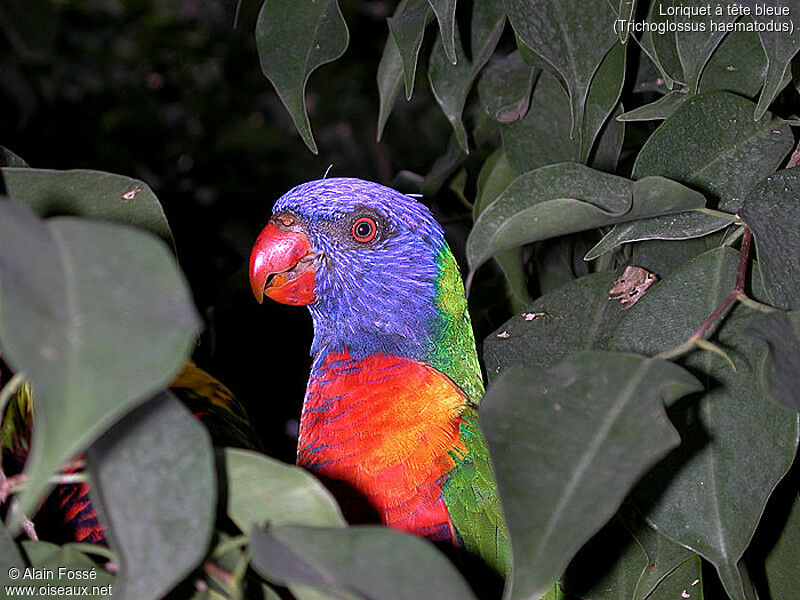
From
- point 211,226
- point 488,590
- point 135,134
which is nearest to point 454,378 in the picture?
point 488,590

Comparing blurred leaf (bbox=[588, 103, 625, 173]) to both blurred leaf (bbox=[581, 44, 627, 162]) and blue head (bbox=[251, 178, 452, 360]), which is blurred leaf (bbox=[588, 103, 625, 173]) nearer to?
blurred leaf (bbox=[581, 44, 627, 162])

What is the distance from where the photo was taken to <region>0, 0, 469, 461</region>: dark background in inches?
52.4

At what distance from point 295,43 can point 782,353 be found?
21.9 inches

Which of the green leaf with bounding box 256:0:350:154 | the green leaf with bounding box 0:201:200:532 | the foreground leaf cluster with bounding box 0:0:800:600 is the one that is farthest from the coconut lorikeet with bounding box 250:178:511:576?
the green leaf with bounding box 0:201:200:532

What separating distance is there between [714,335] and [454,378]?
43 cm

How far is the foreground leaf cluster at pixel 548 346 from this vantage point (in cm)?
33

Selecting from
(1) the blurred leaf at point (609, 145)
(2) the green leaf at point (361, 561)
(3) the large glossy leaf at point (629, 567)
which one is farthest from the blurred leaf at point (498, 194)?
(2) the green leaf at point (361, 561)

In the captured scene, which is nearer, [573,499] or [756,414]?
[573,499]

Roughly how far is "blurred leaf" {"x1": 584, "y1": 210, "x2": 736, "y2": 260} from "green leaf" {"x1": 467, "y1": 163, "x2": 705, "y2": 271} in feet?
0.15

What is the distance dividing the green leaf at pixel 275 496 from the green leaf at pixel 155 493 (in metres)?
0.06

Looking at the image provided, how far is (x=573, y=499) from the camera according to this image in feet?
1.29

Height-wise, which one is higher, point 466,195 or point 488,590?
point 466,195

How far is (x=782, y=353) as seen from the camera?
1.58 feet

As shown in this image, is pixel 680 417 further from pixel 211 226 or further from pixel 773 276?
pixel 211 226
